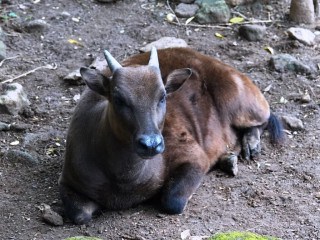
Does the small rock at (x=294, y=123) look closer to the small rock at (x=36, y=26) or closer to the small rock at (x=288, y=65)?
the small rock at (x=288, y=65)

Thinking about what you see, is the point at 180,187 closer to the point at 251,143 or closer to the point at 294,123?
the point at 251,143

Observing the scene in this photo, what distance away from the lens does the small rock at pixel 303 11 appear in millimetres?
9953

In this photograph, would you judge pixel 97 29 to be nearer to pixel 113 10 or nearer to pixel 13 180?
pixel 113 10

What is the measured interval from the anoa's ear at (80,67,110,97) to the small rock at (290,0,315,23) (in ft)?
14.7

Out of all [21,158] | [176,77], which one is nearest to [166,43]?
[21,158]

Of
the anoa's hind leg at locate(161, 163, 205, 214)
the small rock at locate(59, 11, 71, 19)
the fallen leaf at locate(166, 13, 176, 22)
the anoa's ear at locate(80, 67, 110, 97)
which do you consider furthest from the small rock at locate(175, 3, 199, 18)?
the anoa's ear at locate(80, 67, 110, 97)

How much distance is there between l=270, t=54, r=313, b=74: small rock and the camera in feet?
29.1

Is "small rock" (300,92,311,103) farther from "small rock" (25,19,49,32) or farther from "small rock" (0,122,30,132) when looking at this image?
"small rock" (25,19,49,32)

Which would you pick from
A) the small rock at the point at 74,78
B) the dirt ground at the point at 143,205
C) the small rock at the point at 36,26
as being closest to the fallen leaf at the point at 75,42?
the dirt ground at the point at 143,205

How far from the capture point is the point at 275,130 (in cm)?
774

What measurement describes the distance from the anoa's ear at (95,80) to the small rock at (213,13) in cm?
407

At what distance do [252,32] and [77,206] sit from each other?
416 cm

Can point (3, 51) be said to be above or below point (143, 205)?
below

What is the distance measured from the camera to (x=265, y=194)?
678 centimetres
